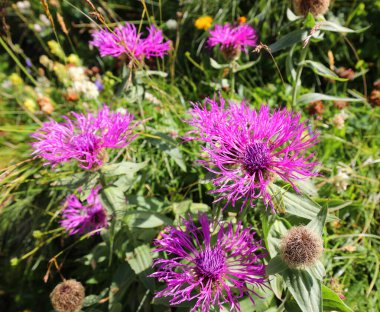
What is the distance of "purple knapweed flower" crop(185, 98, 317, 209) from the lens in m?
1.13

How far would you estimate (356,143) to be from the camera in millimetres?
2322

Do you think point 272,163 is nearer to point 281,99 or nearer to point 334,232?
point 334,232

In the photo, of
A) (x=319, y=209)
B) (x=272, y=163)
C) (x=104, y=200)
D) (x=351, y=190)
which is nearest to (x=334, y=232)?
(x=351, y=190)

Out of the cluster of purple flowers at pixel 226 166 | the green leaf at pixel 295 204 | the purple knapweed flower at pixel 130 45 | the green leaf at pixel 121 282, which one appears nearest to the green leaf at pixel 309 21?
the cluster of purple flowers at pixel 226 166

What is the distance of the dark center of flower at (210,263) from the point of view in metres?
1.24

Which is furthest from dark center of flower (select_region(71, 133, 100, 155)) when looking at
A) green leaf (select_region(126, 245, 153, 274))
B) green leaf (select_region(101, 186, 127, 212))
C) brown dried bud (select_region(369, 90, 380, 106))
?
brown dried bud (select_region(369, 90, 380, 106))

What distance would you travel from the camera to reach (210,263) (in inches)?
49.1

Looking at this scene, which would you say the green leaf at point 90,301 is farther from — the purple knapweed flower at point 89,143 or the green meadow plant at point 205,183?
the purple knapweed flower at point 89,143

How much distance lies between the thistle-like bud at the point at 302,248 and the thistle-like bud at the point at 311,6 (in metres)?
1.08

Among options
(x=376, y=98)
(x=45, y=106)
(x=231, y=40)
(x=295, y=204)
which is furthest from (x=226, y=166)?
(x=45, y=106)

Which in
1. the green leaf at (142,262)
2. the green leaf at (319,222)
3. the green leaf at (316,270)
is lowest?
the green leaf at (142,262)

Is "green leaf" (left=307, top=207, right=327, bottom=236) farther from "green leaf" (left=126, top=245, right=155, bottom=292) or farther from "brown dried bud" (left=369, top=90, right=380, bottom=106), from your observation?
"brown dried bud" (left=369, top=90, right=380, bottom=106)

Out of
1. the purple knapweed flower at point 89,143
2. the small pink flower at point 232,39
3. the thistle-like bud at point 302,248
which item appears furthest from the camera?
the small pink flower at point 232,39

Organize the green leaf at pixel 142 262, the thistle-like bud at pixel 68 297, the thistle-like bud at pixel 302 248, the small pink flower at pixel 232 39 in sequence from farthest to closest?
1. the small pink flower at pixel 232 39
2. the green leaf at pixel 142 262
3. the thistle-like bud at pixel 68 297
4. the thistle-like bud at pixel 302 248
